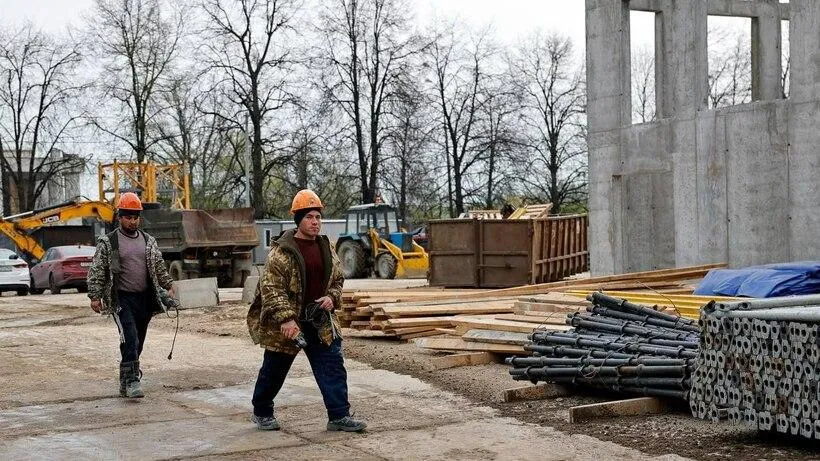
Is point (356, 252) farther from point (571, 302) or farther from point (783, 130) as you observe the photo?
point (571, 302)

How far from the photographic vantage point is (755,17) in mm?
22328

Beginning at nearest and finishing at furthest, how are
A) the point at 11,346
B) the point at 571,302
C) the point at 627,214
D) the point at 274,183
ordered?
1. the point at 571,302
2. the point at 11,346
3. the point at 627,214
4. the point at 274,183

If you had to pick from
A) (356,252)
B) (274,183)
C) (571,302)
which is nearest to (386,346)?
(571,302)

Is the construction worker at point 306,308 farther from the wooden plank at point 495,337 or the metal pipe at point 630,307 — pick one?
the wooden plank at point 495,337

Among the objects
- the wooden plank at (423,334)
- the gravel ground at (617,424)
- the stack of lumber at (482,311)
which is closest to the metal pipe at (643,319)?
the stack of lumber at (482,311)

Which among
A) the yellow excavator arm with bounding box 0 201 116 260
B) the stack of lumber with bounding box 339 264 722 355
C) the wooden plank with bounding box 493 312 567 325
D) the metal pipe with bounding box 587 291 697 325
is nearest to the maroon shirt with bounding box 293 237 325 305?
the metal pipe with bounding box 587 291 697 325

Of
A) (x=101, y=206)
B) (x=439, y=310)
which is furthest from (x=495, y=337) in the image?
(x=101, y=206)

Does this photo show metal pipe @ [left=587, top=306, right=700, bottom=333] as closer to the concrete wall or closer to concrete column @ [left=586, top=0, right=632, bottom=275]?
the concrete wall

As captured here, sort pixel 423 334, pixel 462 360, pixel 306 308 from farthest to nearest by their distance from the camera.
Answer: pixel 423 334 → pixel 462 360 → pixel 306 308

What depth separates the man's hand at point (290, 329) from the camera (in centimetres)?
798

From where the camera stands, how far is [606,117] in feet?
68.7

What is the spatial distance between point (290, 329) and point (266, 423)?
0.96 m

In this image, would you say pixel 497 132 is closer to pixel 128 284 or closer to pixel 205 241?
pixel 205 241

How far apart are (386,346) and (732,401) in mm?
7190
